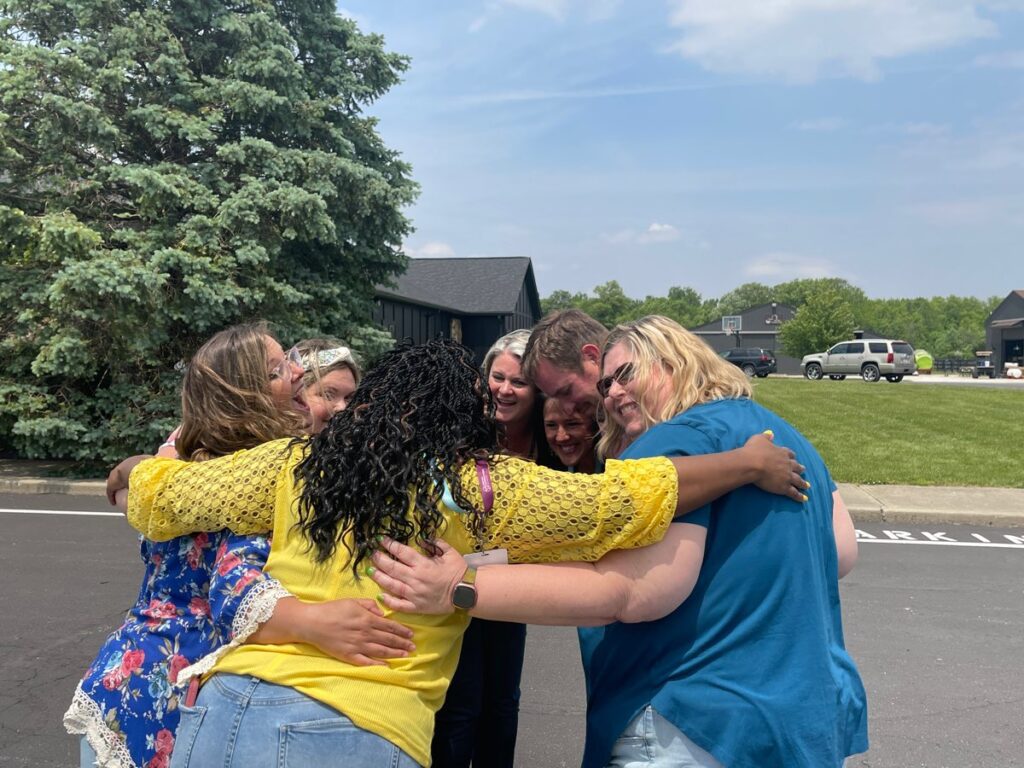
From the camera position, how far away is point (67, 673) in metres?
4.32

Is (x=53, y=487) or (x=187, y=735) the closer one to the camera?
(x=187, y=735)

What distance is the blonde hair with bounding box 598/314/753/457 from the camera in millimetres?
1726

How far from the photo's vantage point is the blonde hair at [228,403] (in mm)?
1831

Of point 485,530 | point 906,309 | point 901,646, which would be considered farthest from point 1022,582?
point 906,309

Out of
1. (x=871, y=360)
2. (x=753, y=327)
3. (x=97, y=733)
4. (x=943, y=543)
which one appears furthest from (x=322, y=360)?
(x=753, y=327)

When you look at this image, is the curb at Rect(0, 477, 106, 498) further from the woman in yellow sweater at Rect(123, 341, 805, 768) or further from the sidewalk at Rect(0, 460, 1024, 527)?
the woman in yellow sweater at Rect(123, 341, 805, 768)

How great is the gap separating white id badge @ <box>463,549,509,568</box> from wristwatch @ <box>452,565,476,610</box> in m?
0.04

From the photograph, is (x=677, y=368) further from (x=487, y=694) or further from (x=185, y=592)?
(x=487, y=694)

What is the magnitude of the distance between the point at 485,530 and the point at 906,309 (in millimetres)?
132537

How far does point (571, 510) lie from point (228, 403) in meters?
0.94

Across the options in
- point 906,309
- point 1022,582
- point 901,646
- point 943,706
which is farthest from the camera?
point 906,309

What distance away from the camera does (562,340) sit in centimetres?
263

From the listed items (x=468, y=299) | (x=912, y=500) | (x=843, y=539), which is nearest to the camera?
(x=843, y=539)

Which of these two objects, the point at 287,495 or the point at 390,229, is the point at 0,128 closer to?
the point at 390,229
